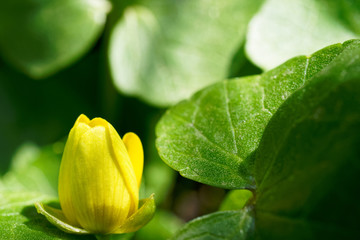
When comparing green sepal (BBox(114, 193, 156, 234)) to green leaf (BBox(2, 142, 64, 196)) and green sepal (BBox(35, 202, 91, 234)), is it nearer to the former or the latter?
green sepal (BBox(35, 202, 91, 234))

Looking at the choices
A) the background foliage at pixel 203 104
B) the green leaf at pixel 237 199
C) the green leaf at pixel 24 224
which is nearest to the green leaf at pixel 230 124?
the background foliage at pixel 203 104

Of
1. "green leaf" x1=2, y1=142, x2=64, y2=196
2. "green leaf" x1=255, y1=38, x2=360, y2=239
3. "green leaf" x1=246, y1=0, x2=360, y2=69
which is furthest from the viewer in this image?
"green leaf" x1=2, y1=142, x2=64, y2=196

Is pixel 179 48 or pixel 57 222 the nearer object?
pixel 57 222

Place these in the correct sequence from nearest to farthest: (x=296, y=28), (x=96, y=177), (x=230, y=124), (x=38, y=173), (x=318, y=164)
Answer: (x=318, y=164)
(x=96, y=177)
(x=230, y=124)
(x=296, y=28)
(x=38, y=173)

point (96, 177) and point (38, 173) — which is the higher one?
point (96, 177)

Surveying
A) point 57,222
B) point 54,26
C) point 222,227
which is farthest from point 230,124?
point 54,26

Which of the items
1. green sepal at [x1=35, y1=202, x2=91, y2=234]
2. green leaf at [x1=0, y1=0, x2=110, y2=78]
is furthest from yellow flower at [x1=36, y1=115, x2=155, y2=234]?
green leaf at [x1=0, y1=0, x2=110, y2=78]

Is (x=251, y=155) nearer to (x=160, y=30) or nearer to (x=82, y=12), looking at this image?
(x=160, y=30)

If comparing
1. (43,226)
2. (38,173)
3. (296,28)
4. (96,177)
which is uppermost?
(296,28)

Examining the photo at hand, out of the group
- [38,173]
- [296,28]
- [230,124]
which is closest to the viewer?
[230,124]

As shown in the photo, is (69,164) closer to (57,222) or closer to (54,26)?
(57,222)
